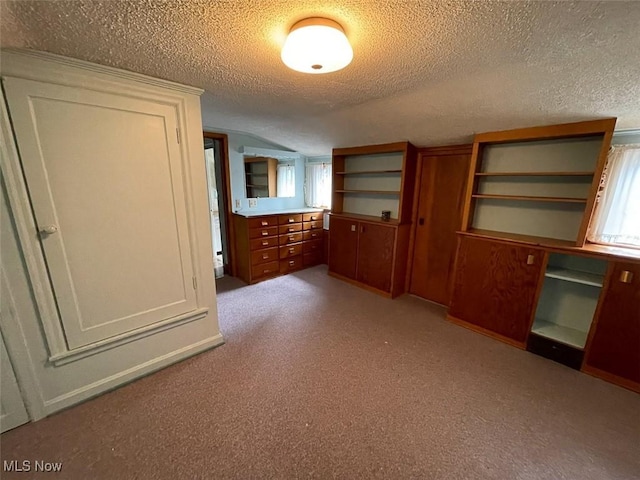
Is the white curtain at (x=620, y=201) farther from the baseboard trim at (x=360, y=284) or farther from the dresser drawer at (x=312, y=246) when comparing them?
the dresser drawer at (x=312, y=246)

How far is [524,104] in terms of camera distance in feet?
5.85

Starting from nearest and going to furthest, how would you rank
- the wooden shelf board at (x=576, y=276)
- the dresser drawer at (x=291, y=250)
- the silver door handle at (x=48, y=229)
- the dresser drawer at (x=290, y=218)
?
the silver door handle at (x=48, y=229) → the wooden shelf board at (x=576, y=276) → the dresser drawer at (x=290, y=218) → the dresser drawer at (x=291, y=250)

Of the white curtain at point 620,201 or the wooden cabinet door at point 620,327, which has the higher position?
the white curtain at point 620,201

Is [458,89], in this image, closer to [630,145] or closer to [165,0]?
[630,145]

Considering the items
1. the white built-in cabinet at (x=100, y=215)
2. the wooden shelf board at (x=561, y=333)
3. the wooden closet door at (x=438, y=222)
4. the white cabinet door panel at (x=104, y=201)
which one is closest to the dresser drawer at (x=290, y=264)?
the wooden closet door at (x=438, y=222)

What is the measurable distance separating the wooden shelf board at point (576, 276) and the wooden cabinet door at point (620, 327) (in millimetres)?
114

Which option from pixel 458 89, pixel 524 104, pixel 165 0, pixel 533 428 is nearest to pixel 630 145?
pixel 524 104

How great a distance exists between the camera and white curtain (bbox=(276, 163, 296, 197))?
13.7ft

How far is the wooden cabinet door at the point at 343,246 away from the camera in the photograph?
3484 mm

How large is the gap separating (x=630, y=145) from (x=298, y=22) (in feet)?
8.41

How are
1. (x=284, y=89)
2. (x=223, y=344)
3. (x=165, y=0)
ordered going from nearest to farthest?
(x=165, y=0)
(x=284, y=89)
(x=223, y=344)

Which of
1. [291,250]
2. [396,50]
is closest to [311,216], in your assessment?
[291,250]

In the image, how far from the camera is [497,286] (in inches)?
90.7
